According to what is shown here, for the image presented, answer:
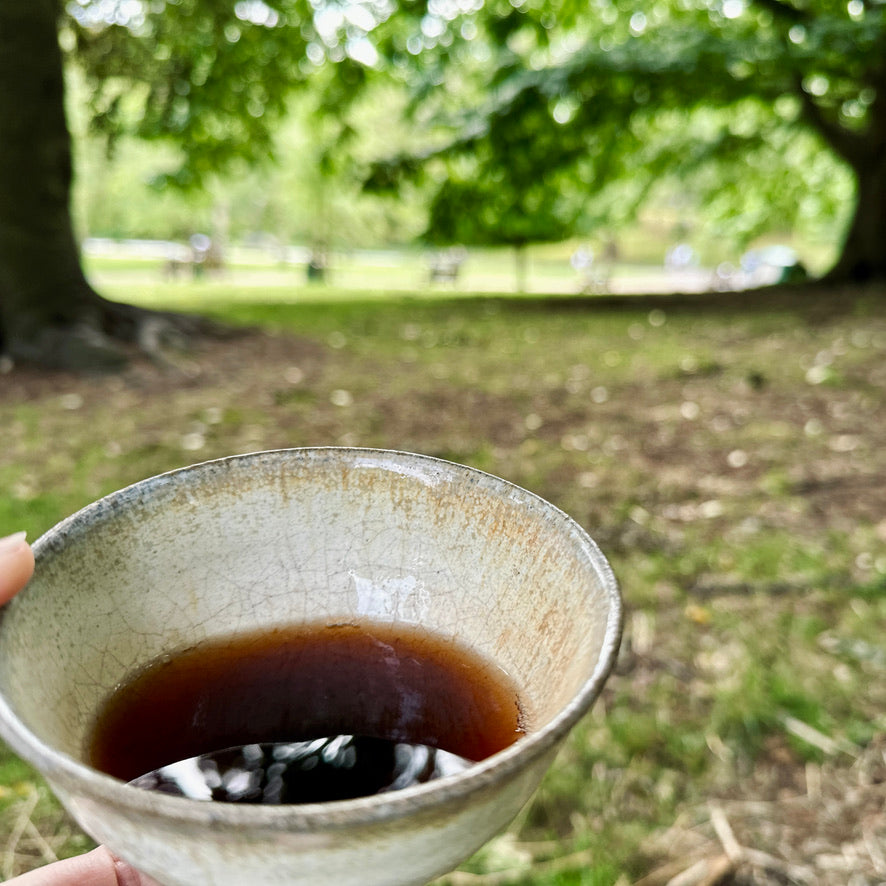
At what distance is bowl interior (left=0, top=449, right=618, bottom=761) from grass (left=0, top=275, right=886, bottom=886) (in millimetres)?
1255

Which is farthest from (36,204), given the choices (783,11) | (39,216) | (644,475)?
(783,11)

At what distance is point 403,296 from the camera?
13.1m

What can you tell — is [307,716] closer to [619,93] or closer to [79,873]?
[79,873]

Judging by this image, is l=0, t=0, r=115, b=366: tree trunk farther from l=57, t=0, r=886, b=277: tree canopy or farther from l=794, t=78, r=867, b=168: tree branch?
l=794, t=78, r=867, b=168: tree branch

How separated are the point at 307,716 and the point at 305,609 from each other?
180 mm

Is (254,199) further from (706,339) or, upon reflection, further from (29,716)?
(29,716)

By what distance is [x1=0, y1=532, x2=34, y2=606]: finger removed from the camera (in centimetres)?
82

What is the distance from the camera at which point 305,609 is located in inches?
46.9

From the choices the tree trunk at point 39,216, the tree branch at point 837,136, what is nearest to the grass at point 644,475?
the tree trunk at point 39,216

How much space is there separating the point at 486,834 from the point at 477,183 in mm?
11722

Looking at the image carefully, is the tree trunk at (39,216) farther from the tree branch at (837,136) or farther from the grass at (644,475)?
the tree branch at (837,136)

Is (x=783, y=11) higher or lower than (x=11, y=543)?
higher

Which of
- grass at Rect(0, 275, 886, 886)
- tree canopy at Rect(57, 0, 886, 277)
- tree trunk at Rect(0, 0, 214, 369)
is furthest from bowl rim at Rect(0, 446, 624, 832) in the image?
tree canopy at Rect(57, 0, 886, 277)

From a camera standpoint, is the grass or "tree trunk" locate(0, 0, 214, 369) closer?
the grass
